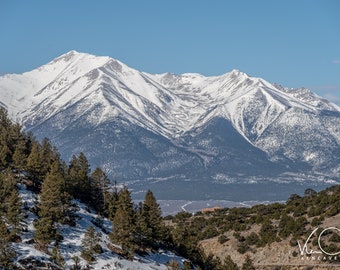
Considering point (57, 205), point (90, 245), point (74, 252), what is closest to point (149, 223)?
point (57, 205)

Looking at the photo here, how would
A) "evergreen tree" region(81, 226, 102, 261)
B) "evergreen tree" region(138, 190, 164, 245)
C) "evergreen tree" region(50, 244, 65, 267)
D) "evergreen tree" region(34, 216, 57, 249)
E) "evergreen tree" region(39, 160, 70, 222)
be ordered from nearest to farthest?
"evergreen tree" region(50, 244, 65, 267) < "evergreen tree" region(34, 216, 57, 249) < "evergreen tree" region(81, 226, 102, 261) < "evergreen tree" region(39, 160, 70, 222) < "evergreen tree" region(138, 190, 164, 245)

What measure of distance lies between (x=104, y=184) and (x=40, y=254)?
4726 centimetres

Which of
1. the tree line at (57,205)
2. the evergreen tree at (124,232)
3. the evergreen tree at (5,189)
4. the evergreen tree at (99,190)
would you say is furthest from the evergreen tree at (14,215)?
the evergreen tree at (99,190)

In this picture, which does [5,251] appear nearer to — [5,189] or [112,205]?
[5,189]

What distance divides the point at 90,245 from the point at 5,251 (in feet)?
41.4

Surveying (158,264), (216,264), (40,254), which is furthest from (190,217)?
(40,254)

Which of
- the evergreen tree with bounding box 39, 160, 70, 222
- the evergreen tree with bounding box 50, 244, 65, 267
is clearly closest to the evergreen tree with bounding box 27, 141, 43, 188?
the evergreen tree with bounding box 39, 160, 70, 222

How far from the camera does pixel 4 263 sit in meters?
70.9

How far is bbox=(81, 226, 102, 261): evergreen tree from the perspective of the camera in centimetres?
7979

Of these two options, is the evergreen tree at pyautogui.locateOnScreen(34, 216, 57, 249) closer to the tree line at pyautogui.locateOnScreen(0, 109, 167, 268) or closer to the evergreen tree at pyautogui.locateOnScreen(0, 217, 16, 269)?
the tree line at pyautogui.locateOnScreen(0, 109, 167, 268)

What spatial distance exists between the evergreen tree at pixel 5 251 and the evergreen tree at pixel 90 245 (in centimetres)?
980

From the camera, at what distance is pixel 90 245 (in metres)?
81.6

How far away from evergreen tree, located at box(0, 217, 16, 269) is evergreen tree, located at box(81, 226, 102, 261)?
9.80 meters

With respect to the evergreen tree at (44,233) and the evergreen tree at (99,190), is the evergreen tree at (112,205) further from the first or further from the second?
the evergreen tree at (44,233)
